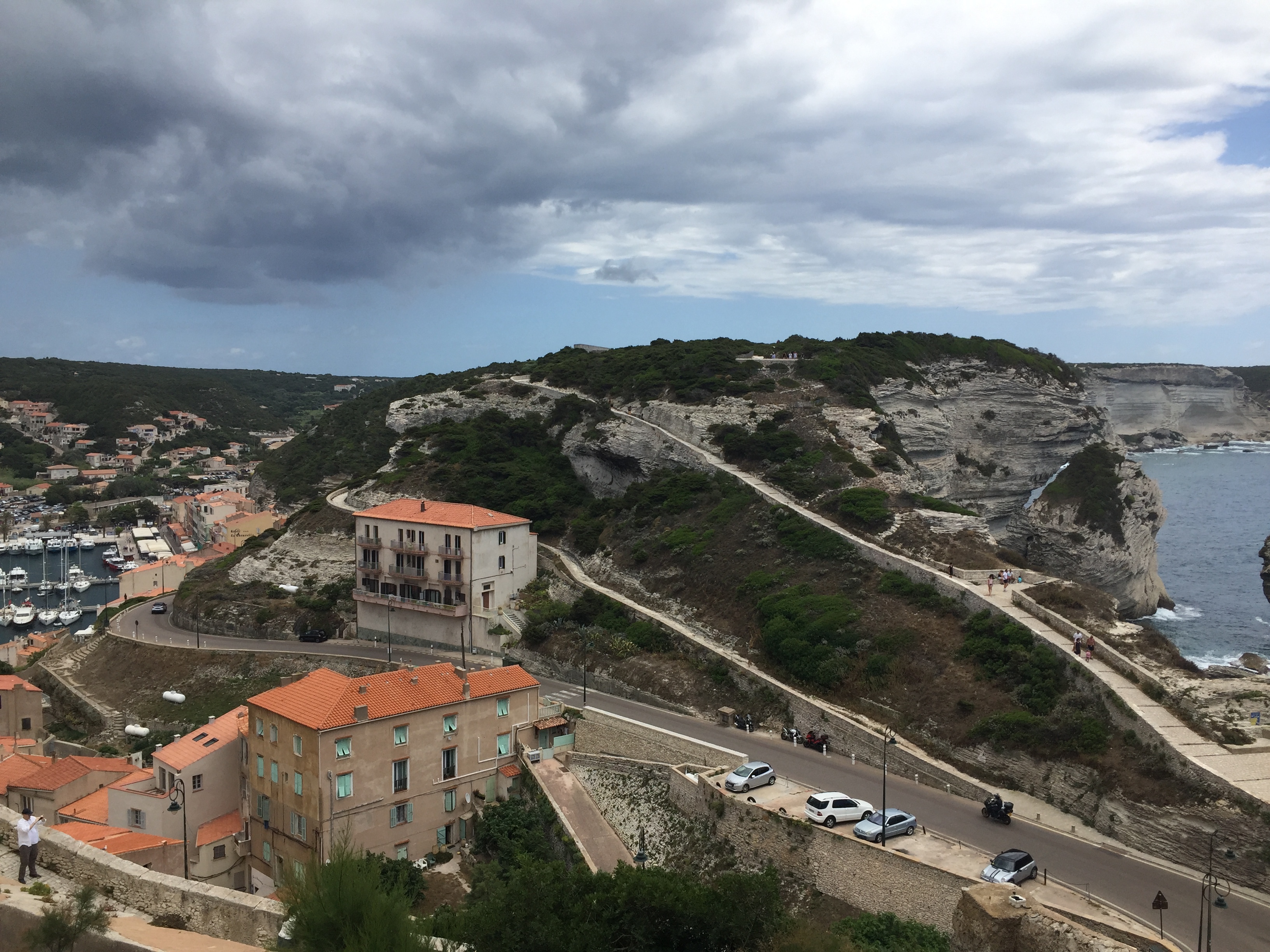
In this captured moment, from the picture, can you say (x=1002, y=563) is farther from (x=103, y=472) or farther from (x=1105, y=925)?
(x=103, y=472)

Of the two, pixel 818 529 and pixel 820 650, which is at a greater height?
pixel 818 529

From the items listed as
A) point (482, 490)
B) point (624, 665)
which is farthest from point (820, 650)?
point (482, 490)

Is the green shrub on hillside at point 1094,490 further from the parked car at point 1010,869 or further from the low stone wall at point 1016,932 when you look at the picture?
the low stone wall at point 1016,932

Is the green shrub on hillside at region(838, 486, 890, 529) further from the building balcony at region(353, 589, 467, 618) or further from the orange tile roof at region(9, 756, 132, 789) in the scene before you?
the orange tile roof at region(9, 756, 132, 789)

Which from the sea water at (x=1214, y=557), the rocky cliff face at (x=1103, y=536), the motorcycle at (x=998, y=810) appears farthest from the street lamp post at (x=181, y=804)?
the rocky cliff face at (x=1103, y=536)

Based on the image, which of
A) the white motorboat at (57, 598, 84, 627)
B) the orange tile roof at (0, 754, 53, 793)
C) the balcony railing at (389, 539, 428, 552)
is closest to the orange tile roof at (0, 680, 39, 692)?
the orange tile roof at (0, 754, 53, 793)

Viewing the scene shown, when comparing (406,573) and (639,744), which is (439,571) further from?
(639,744)
